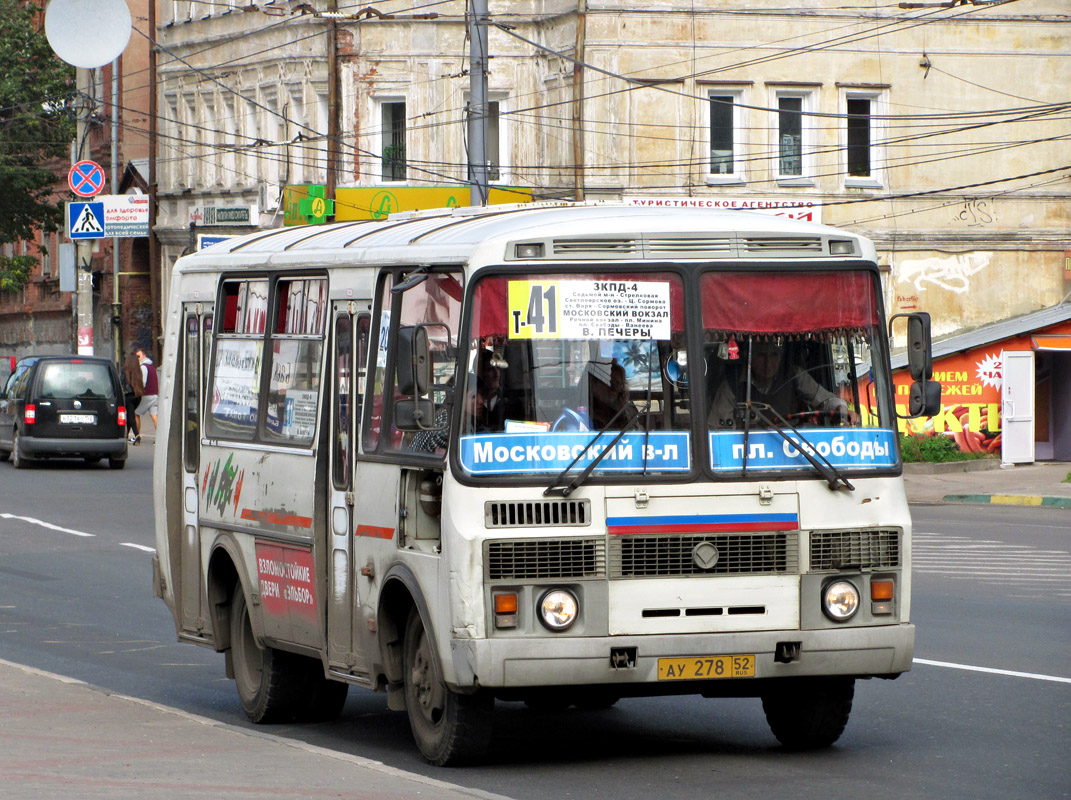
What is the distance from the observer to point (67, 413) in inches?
1186

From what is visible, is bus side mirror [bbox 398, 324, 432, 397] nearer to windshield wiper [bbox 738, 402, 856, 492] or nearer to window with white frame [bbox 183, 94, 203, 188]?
windshield wiper [bbox 738, 402, 856, 492]

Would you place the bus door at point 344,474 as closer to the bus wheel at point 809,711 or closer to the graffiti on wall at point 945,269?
the bus wheel at point 809,711

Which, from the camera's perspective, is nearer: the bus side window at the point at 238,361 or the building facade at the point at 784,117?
the bus side window at the point at 238,361

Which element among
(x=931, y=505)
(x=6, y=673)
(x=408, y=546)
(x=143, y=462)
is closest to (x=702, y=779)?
(x=408, y=546)

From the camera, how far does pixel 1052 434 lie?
3325cm

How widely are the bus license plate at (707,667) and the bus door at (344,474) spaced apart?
1.58 m

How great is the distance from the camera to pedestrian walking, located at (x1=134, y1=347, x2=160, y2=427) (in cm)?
3859

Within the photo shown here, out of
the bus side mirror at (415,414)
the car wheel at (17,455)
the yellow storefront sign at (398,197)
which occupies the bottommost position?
the car wheel at (17,455)

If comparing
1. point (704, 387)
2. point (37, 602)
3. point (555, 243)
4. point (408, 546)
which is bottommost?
point (37, 602)

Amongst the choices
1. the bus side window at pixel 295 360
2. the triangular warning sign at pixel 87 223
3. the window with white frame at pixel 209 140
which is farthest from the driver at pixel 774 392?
the window with white frame at pixel 209 140

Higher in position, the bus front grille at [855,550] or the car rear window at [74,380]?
the car rear window at [74,380]

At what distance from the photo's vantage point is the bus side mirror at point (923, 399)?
8234mm

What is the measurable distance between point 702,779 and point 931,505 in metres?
18.4

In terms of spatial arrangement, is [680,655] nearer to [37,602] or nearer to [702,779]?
[702,779]
